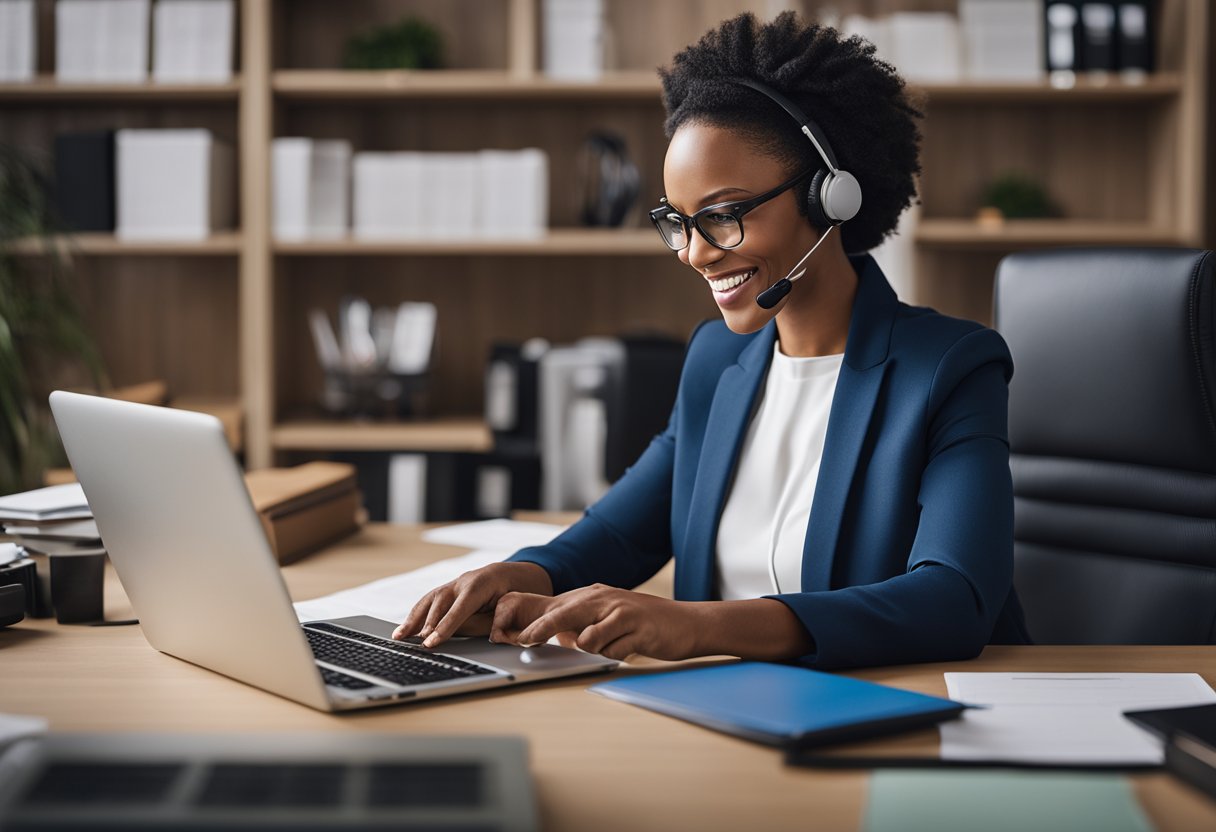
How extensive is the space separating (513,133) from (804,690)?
279cm

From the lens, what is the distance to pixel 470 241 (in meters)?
3.27

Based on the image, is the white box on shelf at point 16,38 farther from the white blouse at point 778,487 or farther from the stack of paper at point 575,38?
the white blouse at point 778,487

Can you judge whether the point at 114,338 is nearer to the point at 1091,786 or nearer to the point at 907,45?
the point at 907,45

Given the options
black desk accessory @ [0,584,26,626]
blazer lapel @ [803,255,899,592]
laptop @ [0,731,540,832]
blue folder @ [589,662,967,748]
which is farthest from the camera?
blazer lapel @ [803,255,899,592]

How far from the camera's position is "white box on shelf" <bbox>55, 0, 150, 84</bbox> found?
3.30 metres

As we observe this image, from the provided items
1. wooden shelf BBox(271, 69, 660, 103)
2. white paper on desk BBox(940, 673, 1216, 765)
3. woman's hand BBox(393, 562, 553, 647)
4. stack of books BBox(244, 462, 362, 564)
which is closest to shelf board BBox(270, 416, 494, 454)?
wooden shelf BBox(271, 69, 660, 103)

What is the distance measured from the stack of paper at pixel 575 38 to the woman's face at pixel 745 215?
77.4 inches

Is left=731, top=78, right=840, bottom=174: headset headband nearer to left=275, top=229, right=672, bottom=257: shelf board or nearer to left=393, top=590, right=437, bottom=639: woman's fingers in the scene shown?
left=393, top=590, right=437, bottom=639: woman's fingers

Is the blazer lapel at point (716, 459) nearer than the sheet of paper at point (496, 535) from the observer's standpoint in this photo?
Yes

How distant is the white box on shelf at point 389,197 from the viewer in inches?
130

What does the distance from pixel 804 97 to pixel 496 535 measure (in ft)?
Result: 2.45

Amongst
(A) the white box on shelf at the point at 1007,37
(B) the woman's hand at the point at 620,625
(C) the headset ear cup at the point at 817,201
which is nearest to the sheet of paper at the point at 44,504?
(B) the woman's hand at the point at 620,625

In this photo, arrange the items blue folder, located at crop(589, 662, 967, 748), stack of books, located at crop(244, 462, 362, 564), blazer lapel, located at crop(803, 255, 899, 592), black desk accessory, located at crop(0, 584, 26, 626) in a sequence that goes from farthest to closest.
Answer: stack of books, located at crop(244, 462, 362, 564)
blazer lapel, located at crop(803, 255, 899, 592)
black desk accessory, located at crop(0, 584, 26, 626)
blue folder, located at crop(589, 662, 967, 748)

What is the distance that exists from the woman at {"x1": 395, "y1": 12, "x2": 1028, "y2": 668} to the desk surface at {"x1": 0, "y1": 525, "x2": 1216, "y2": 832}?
3.6 inches
